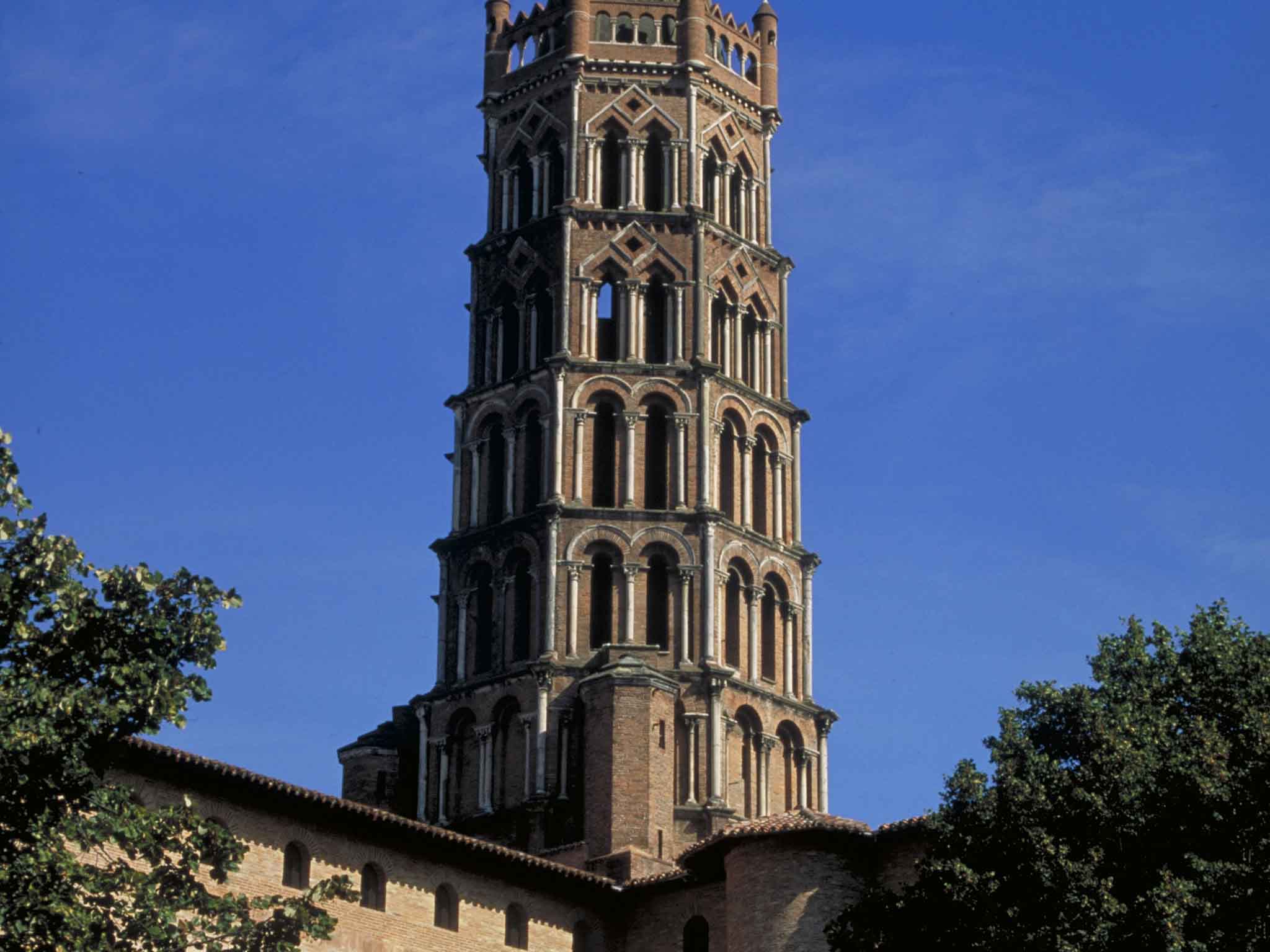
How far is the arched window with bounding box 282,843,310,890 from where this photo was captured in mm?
43094

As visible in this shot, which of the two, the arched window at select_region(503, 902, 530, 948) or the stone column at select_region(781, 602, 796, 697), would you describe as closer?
the arched window at select_region(503, 902, 530, 948)

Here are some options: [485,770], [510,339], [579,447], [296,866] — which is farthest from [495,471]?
[296,866]

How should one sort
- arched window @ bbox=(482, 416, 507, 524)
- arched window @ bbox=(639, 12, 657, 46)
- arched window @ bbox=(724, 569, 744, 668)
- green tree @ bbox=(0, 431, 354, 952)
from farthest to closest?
arched window @ bbox=(639, 12, 657, 46)
arched window @ bbox=(482, 416, 507, 524)
arched window @ bbox=(724, 569, 744, 668)
green tree @ bbox=(0, 431, 354, 952)

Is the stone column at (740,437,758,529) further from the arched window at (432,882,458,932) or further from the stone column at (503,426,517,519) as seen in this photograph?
the arched window at (432,882,458,932)

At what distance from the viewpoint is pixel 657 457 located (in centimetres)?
6147

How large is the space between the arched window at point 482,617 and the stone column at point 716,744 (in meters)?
5.75

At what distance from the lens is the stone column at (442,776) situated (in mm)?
59031

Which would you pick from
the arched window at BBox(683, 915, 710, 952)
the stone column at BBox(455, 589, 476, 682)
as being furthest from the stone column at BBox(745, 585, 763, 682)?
the arched window at BBox(683, 915, 710, 952)

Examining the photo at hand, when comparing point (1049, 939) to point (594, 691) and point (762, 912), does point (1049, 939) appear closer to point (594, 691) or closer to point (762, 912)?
point (762, 912)

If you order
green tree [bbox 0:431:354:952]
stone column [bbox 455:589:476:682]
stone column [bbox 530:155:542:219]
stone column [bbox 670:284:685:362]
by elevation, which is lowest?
green tree [bbox 0:431:354:952]

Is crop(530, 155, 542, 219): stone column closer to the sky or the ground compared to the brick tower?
closer to the sky

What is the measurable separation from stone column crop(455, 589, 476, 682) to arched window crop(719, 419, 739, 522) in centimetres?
664

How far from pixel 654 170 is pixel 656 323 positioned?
4563 mm

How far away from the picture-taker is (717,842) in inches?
1847
